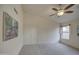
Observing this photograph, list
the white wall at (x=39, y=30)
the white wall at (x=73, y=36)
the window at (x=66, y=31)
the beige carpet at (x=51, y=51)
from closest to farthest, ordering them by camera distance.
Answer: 1. the beige carpet at (x=51, y=51)
2. the white wall at (x=73, y=36)
3. the window at (x=66, y=31)
4. the white wall at (x=39, y=30)

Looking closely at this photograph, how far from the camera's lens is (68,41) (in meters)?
6.46

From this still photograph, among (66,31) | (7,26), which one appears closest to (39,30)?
(66,31)

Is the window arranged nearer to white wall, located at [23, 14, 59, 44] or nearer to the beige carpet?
white wall, located at [23, 14, 59, 44]

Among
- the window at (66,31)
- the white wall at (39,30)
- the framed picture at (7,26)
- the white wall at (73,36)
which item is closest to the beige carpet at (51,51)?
the white wall at (73,36)

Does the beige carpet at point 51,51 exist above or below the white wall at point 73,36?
below

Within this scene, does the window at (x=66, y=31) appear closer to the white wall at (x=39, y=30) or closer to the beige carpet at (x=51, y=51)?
the white wall at (x=39, y=30)

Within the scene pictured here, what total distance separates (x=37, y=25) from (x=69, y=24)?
2.50 meters

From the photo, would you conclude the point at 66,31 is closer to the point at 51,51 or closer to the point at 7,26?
the point at 51,51

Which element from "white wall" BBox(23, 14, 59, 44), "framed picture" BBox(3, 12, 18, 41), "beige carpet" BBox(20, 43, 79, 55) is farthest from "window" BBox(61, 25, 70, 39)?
"framed picture" BBox(3, 12, 18, 41)

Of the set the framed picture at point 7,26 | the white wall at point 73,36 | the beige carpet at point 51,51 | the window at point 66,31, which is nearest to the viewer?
the framed picture at point 7,26

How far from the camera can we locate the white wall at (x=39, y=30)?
299 inches
